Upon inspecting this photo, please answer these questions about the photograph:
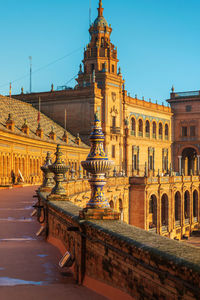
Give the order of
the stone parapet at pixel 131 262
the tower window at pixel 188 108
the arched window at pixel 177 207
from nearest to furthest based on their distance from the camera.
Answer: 1. the stone parapet at pixel 131 262
2. the arched window at pixel 177 207
3. the tower window at pixel 188 108

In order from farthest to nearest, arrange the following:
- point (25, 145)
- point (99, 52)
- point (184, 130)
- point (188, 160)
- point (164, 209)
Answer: point (188, 160), point (184, 130), point (99, 52), point (164, 209), point (25, 145)

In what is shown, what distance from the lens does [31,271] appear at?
24.6 ft

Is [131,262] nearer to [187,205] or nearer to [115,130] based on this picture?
[115,130]

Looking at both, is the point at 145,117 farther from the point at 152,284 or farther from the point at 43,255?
the point at 152,284

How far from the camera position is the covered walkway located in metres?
6.29

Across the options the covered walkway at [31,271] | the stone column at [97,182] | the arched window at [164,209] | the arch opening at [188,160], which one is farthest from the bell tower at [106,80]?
the stone column at [97,182]

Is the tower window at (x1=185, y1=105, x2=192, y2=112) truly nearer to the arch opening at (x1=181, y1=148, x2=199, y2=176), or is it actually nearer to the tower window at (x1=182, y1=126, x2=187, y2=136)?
the tower window at (x1=182, y1=126, x2=187, y2=136)

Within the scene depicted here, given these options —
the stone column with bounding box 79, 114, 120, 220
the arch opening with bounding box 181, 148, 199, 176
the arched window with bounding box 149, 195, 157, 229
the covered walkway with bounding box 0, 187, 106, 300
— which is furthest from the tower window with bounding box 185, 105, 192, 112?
the stone column with bounding box 79, 114, 120, 220

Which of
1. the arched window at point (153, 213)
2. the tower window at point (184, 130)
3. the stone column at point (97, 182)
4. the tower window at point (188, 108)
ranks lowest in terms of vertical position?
the arched window at point (153, 213)

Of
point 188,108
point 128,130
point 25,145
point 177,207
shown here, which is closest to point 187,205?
point 177,207

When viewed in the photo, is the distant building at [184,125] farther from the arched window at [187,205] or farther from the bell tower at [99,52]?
the bell tower at [99,52]

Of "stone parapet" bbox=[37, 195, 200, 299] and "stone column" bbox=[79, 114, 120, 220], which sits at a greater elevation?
"stone column" bbox=[79, 114, 120, 220]

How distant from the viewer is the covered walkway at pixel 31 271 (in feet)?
20.6

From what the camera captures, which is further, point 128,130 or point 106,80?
point 128,130
